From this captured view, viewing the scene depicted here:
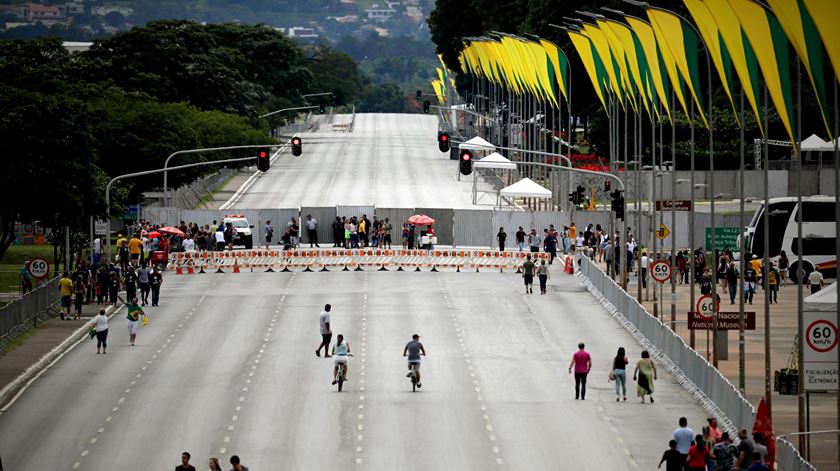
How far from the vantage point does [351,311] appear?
197 feet

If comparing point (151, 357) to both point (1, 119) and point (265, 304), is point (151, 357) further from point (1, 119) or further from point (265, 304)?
point (1, 119)

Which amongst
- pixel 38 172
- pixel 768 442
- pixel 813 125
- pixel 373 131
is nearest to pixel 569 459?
pixel 768 442

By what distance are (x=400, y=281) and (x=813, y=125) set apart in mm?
53748

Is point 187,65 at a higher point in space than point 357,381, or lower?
higher

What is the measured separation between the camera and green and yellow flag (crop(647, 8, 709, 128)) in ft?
169

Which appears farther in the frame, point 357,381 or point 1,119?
point 1,119

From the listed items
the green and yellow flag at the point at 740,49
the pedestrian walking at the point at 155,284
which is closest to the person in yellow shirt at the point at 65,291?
the pedestrian walking at the point at 155,284

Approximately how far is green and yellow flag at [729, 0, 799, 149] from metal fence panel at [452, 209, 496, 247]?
45.9 metres

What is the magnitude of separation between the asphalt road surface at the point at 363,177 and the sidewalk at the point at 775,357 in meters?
33.6

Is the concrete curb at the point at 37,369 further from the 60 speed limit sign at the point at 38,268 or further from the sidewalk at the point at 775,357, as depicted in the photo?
the sidewalk at the point at 775,357

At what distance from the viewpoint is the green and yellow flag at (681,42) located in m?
51.5

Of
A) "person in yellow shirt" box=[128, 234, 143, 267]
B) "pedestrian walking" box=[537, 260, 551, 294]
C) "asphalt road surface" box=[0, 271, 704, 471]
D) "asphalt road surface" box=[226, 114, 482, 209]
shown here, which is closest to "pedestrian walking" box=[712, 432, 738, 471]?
"asphalt road surface" box=[0, 271, 704, 471]

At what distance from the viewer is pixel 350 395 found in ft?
144

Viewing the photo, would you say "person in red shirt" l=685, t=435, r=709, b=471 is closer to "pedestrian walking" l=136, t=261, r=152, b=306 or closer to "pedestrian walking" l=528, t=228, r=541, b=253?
"pedestrian walking" l=136, t=261, r=152, b=306
